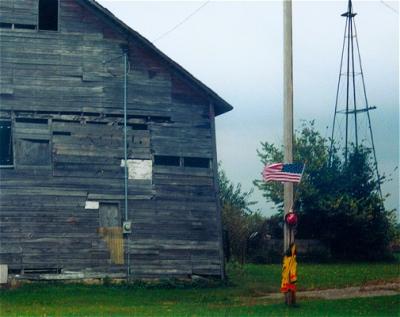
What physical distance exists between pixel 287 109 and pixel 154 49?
9977 mm

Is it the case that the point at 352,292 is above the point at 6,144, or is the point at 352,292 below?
below

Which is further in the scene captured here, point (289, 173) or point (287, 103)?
point (287, 103)

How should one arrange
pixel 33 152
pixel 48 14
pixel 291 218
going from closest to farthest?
pixel 291 218 → pixel 33 152 → pixel 48 14

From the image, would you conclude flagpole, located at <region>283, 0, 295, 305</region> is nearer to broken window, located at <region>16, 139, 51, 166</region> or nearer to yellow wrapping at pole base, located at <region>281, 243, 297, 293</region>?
yellow wrapping at pole base, located at <region>281, 243, 297, 293</region>

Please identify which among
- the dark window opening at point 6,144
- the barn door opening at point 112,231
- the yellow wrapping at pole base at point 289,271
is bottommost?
the yellow wrapping at pole base at point 289,271

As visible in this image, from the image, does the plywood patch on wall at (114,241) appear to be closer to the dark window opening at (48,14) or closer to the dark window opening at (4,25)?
the dark window opening at (48,14)

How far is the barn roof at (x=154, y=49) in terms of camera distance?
1242 inches

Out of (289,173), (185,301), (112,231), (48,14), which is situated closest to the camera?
(289,173)

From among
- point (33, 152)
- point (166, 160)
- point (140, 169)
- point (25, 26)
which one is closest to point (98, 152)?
point (140, 169)

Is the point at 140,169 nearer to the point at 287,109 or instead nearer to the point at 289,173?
the point at 287,109

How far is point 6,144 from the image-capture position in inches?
1208

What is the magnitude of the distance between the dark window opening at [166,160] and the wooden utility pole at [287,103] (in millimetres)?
9514

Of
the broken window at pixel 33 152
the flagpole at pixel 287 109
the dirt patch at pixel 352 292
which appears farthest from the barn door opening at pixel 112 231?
the flagpole at pixel 287 109

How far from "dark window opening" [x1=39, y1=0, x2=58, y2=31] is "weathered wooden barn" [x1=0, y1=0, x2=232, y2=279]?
4cm
